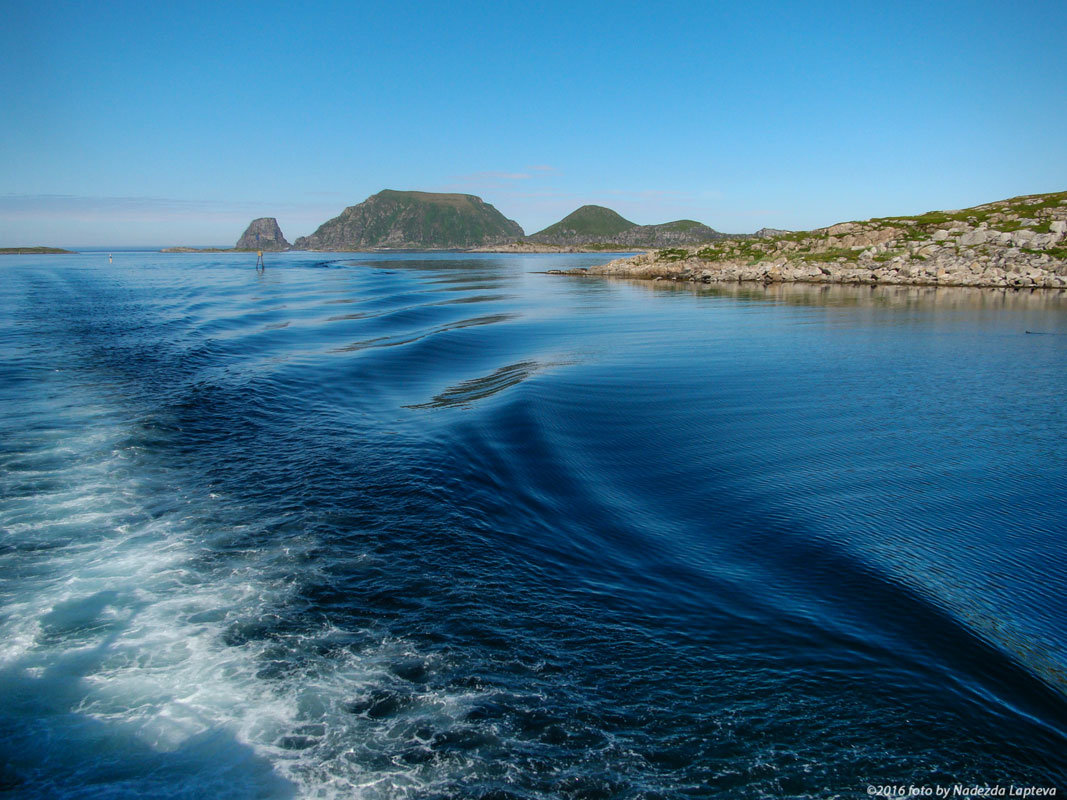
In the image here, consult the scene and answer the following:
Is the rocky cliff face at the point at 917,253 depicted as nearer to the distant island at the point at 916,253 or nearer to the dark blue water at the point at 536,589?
the distant island at the point at 916,253

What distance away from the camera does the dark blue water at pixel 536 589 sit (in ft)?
18.7

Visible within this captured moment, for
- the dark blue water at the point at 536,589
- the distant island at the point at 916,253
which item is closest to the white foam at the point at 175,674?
the dark blue water at the point at 536,589

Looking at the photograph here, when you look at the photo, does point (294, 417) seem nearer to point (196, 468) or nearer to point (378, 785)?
point (196, 468)

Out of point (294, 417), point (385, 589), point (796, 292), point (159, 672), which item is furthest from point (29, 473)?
point (796, 292)

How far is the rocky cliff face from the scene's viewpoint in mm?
53469

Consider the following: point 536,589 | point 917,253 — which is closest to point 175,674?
point 536,589

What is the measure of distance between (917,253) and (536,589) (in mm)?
69159

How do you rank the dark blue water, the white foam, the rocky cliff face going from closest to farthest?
the white foam, the dark blue water, the rocky cliff face

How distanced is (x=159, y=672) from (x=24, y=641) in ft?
6.51

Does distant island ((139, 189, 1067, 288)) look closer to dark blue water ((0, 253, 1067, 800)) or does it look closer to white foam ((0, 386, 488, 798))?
dark blue water ((0, 253, 1067, 800))

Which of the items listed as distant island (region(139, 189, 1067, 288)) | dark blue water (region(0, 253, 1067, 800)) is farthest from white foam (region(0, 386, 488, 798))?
distant island (region(139, 189, 1067, 288))

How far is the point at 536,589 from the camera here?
28.2ft

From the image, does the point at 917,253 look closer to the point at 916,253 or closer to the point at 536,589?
the point at 916,253

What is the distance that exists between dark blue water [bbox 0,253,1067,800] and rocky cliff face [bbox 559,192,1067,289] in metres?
43.0
